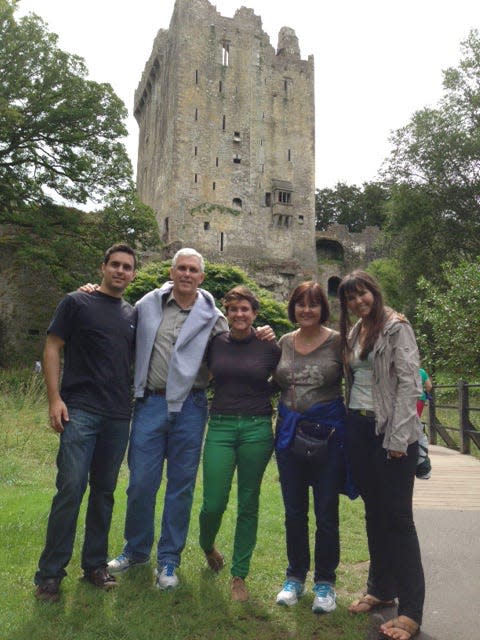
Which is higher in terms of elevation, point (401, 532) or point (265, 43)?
point (265, 43)

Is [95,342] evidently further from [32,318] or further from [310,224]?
[310,224]

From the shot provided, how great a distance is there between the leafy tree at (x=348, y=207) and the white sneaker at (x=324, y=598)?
51.2 metres

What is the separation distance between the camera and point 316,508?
3.41 m

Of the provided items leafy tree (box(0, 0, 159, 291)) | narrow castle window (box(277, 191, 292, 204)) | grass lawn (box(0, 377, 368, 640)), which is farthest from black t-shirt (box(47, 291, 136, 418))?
narrow castle window (box(277, 191, 292, 204))

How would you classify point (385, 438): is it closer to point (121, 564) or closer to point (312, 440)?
point (312, 440)

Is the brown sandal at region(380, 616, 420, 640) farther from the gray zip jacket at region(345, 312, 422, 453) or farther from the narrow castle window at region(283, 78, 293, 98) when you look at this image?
the narrow castle window at region(283, 78, 293, 98)

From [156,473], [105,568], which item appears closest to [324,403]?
[156,473]

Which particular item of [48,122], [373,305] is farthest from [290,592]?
[48,122]

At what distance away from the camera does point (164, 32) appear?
39531mm

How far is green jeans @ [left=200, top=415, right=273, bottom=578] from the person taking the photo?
355 centimetres

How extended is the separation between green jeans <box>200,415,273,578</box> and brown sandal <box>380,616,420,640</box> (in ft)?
3.10

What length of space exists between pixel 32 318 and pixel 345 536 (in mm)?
19801

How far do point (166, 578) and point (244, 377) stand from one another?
1335 mm

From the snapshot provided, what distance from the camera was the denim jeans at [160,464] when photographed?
367cm
